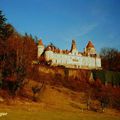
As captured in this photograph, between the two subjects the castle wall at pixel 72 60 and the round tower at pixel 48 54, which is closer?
the round tower at pixel 48 54

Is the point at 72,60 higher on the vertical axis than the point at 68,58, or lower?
lower

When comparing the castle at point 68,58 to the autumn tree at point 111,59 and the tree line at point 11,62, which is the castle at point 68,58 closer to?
the autumn tree at point 111,59

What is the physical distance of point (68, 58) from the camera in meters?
82.1

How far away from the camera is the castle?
78.5m

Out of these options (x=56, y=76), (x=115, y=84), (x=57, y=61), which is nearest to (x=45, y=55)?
(x=57, y=61)

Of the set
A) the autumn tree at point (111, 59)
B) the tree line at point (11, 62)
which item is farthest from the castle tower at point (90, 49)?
the tree line at point (11, 62)

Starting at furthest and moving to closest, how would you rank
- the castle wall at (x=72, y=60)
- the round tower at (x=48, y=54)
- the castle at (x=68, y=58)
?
the castle wall at (x=72, y=60)
the castle at (x=68, y=58)
the round tower at (x=48, y=54)

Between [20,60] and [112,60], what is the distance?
56.0 meters

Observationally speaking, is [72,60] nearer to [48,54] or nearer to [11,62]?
[48,54]

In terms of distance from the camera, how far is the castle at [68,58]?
78.5 metres

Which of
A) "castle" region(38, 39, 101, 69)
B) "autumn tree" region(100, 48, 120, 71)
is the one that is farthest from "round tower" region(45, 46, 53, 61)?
"autumn tree" region(100, 48, 120, 71)

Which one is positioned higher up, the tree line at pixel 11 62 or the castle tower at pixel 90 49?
the castle tower at pixel 90 49

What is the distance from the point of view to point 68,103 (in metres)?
44.7

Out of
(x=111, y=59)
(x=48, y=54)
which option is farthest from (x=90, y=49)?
(x=48, y=54)
